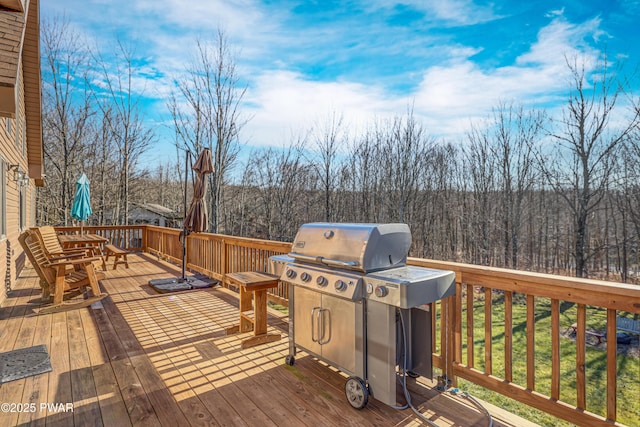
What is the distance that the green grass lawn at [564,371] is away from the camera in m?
5.35

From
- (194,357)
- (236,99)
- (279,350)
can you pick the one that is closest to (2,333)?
(194,357)

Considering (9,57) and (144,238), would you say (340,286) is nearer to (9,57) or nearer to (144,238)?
(9,57)

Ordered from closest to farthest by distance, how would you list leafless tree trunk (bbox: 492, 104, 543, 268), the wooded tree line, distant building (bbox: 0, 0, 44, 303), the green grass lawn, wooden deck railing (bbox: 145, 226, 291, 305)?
distant building (bbox: 0, 0, 44, 303) → wooden deck railing (bbox: 145, 226, 291, 305) → the green grass lawn → the wooded tree line → leafless tree trunk (bbox: 492, 104, 543, 268)

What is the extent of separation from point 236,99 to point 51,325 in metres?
10.1

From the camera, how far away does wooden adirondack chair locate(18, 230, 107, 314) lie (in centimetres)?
462

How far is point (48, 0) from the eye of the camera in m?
11.0

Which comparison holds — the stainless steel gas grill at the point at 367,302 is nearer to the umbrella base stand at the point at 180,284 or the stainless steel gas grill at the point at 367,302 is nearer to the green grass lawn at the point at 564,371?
the green grass lawn at the point at 564,371

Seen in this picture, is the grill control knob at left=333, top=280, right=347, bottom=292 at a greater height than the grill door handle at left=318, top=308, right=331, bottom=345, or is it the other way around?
the grill control knob at left=333, top=280, right=347, bottom=292

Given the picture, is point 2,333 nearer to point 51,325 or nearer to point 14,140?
point 51,325

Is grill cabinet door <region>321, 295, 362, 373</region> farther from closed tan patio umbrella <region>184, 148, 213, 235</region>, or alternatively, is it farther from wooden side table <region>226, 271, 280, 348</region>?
closed tan patio umbrella <region>184, 148, 213, 235</region>

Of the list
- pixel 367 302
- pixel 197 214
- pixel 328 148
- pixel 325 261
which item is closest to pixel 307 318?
pixel 325 261

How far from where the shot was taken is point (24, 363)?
300 centimetres

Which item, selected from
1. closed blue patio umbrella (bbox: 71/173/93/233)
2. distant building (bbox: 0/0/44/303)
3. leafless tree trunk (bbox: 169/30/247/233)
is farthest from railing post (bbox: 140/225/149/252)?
distant building (bbox: 0/0/44/303)

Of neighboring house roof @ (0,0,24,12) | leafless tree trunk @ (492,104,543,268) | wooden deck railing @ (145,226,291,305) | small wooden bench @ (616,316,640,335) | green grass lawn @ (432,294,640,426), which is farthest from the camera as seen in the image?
leafless tree trunk @ (492,104,543,268)
